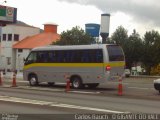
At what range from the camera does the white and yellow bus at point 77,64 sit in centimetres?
2773

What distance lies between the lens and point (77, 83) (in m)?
29.1

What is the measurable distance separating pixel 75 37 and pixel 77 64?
4462cm

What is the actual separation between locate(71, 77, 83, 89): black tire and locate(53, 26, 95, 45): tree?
41.6m

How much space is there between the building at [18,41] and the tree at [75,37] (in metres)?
11.4

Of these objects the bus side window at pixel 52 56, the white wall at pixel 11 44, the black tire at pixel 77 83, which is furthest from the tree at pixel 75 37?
the black tire at pixel 77 83

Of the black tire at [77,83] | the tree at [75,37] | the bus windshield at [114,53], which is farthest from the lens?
the tree at [75,37]

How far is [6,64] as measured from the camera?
88.0m

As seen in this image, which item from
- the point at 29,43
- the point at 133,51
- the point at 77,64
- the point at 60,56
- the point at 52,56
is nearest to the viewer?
the point at 77,64

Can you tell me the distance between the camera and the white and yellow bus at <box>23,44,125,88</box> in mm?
27734

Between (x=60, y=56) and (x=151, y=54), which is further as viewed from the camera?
(x=151, y=54)

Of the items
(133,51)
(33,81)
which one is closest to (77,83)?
(33,81)

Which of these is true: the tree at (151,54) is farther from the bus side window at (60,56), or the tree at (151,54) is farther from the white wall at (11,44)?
the bus side window at (60,56)

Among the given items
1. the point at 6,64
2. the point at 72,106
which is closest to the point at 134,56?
the point at 6,64

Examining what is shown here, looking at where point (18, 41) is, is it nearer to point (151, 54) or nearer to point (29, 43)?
point (29, 43)
